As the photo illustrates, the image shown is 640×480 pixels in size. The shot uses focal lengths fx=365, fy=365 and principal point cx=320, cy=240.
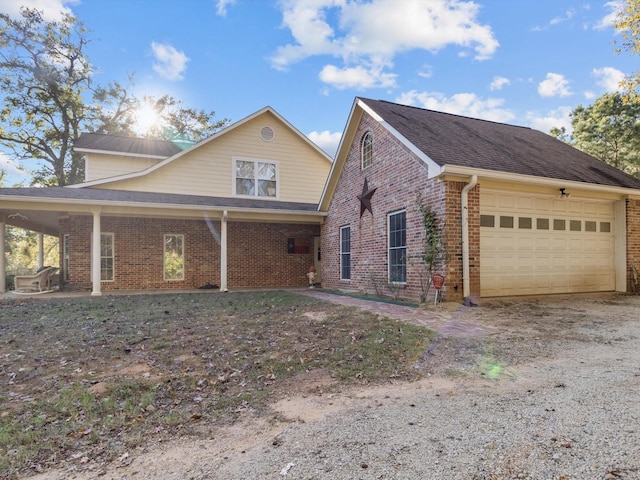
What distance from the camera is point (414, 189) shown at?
8.38 metres

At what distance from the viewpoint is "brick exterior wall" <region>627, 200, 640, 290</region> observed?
9.48 m

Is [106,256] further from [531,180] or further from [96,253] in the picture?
[531,180]

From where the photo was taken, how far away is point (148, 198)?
39.1 feet

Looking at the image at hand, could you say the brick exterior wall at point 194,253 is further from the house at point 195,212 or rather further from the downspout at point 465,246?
the downspout at point 465,246

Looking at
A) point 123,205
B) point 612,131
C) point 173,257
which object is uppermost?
point 612,131

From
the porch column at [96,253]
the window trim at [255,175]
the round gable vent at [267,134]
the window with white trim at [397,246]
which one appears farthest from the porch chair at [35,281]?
the window with white trim at [397,246]

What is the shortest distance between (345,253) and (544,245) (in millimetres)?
5706

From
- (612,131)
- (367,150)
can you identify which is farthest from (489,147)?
(612,131)

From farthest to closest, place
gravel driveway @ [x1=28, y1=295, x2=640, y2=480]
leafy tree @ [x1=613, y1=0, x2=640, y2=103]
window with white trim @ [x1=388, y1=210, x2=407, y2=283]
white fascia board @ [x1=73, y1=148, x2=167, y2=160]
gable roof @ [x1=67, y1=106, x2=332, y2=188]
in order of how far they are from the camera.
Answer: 1. white fascia board @ [x1=73, y1=148, x2=167, y2=160]
2. gable roof @ [x1=67, y1=106, x2=332, y2=188]
3. leafy tree @ [x1=613, y1=0, x2=640, y2=103]
4. window with white trim @ [x1=388, y1=210, x2=407, y2=283]
5. gravel driveway @ [x1=28, y1=295, x2=640, y2=480]

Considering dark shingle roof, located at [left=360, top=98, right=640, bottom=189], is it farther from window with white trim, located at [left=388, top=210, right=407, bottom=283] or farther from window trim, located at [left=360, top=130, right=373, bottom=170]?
window with white trim, located at [left=388, top=210, right=407, bottom=283]

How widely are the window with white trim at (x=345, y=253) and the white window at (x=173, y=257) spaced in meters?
6.01

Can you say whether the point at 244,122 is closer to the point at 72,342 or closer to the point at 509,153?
the point at 509,153

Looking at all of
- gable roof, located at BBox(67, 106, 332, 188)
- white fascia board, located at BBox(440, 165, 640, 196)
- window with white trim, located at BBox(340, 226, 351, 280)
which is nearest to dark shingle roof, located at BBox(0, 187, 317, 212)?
gable roof, located at BBox(67, 106, 332, 188)

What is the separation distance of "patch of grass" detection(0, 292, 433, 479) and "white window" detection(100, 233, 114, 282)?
5.58 meters
